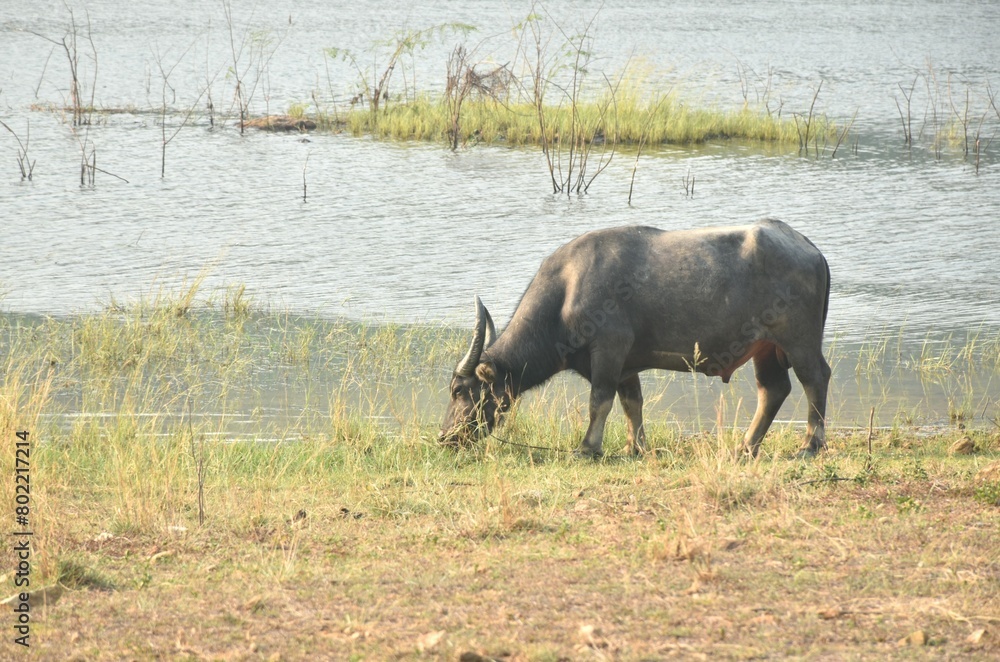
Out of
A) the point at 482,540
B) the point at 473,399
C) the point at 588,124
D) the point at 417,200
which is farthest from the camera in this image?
the point at 588,124

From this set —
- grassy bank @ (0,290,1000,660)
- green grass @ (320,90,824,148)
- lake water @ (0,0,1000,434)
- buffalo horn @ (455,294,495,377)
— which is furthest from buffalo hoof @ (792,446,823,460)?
green grass @ (320,90,824,148)

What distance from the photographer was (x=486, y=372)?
7242 millimetres

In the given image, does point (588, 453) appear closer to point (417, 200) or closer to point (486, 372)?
point (486, 372)

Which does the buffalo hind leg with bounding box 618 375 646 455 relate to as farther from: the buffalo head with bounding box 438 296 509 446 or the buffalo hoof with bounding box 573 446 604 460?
the buffalo head with bounding box 438 296 509 446

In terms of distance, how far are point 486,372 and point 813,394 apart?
194 centimetres

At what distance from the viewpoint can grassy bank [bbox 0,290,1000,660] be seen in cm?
419

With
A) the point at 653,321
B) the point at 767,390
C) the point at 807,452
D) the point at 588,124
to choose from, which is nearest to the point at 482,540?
the point at 653,321

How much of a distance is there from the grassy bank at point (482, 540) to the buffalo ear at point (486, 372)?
0.39 metres

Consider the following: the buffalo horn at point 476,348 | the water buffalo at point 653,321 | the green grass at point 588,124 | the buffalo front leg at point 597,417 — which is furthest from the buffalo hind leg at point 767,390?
the green grass at point 588,124

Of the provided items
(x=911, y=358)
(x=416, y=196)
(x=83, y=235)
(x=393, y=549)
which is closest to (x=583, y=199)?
(x=416, y=196)

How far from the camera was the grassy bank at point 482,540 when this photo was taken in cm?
419

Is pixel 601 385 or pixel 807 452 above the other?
pixel 601 385

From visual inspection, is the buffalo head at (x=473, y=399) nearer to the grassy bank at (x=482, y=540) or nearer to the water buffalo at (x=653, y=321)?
the water buffalo at (x=653, y=321)

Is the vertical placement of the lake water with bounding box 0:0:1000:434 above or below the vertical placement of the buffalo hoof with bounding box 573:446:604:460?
above
